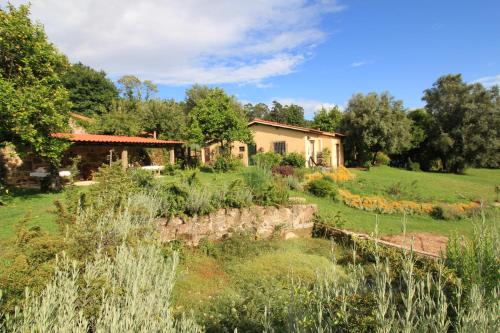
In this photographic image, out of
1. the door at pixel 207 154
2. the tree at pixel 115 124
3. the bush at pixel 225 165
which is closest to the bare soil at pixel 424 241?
the bush at pixel 225 165

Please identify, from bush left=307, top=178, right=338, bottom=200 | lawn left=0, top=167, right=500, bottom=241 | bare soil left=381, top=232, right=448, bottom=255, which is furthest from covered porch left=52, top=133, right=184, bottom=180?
bare soil left=381, top=232, right=448, bottom=255

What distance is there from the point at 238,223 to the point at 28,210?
21.9 feet

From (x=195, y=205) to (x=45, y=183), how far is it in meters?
9.39

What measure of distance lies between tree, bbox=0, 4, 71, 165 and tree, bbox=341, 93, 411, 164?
25159mm

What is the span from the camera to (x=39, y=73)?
36.6 feet

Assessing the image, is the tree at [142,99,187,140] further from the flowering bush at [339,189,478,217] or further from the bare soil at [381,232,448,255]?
the bare soil at [381,232,448,255]

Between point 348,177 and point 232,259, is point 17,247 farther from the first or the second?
point 348,177

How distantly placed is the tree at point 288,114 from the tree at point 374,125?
29118mm

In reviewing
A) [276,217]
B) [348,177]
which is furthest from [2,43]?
[348,177]

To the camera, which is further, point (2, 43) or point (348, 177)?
point (348, 177)

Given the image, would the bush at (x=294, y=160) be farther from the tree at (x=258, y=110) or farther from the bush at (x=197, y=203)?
the tree at (x=258, y=110)

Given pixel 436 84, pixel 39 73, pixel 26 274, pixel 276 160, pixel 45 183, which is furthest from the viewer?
pixel 436 84

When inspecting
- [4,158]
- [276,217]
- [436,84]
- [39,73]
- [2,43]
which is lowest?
[276,217]

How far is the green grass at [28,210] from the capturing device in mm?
7355
